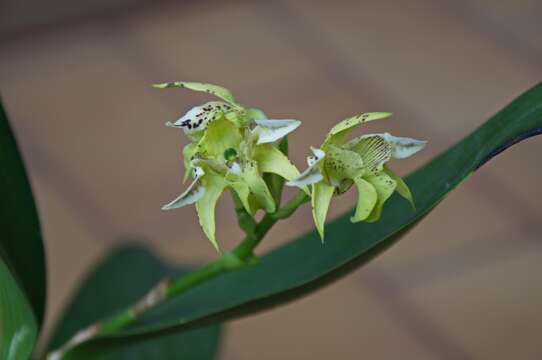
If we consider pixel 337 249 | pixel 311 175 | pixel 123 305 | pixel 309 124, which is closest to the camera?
pixel 311 175

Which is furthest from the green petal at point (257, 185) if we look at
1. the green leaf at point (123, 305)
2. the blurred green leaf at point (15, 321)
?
the green leaf at point (123, 305)

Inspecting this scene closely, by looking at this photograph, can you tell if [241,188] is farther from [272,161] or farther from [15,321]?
[15,321]

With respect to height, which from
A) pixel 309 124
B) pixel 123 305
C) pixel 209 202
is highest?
pixel 209 202

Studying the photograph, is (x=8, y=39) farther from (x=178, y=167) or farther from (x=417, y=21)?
(x=417, y=21)

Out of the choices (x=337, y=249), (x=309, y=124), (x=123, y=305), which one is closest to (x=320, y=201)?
(x=337, y=249)

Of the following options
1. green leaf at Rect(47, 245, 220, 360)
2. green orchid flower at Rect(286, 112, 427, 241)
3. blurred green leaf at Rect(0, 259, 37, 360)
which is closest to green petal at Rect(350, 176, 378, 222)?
green orchid flower at Rect(286, 112, 427, 241)

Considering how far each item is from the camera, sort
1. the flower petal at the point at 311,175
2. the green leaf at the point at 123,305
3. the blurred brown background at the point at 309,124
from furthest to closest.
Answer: the blurred brown background at the point at 309,124 < the green leaf at the point at 123,305 < the flower petal at the point at 311,175

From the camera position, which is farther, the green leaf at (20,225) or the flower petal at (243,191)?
the green leaf at (20,225)

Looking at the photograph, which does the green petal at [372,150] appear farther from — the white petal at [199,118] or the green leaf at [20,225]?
the green leaf at [20,225]
